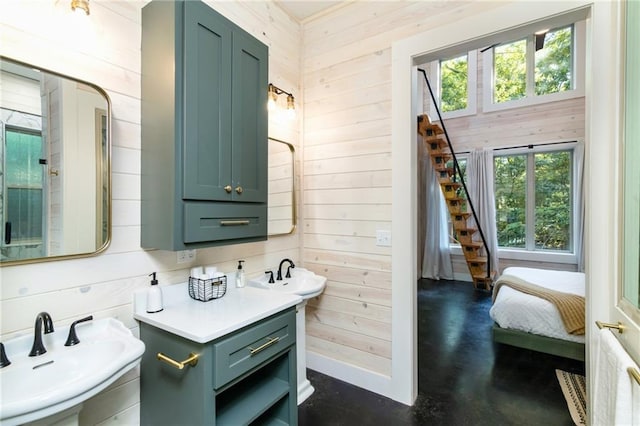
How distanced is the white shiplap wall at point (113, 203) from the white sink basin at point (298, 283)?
496 millimetres

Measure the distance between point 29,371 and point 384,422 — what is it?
5.92 feet

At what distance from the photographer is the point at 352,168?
2.30 meters

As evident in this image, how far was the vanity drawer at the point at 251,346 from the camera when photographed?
4.09 ft

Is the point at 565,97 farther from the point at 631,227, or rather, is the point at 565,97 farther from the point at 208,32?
the point at 208,32

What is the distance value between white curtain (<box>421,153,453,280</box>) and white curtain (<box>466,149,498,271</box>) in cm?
56

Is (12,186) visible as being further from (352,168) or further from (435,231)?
(435,231)

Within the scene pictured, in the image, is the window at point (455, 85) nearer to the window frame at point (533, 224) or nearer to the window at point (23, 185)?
the window frame at point (533, 224)

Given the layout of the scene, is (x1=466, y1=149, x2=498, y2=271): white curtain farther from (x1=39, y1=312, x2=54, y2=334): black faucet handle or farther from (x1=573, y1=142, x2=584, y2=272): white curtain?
(x1=39, y1=312, x2=54, y2=334): black faucet handle

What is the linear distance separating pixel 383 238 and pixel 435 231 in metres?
3.97

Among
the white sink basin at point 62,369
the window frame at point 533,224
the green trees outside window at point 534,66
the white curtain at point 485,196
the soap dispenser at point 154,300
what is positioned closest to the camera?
the white sink basin at point 62,369

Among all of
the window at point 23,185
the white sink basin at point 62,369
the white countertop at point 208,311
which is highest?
the window at point 23,185

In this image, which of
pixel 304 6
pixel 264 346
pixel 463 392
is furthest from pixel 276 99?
pixel 463 392

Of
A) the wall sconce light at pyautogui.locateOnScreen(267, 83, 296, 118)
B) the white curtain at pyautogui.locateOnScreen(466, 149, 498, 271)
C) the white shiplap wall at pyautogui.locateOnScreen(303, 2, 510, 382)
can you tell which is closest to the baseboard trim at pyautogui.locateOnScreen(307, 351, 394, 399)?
the white shiplap wall at pyautogui.locateOnScreen(303, 2, 510, 382)

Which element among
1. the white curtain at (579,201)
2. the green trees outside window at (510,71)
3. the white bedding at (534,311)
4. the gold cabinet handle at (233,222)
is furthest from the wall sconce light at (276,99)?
the white curtain at (579,201)
